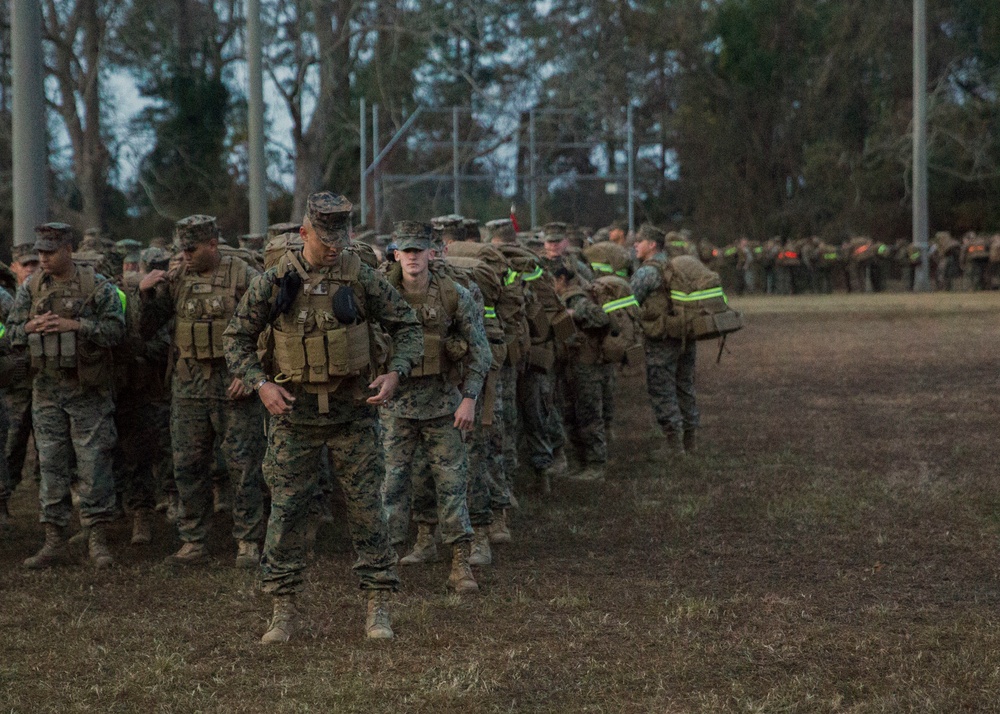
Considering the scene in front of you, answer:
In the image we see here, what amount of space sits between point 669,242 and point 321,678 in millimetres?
16584

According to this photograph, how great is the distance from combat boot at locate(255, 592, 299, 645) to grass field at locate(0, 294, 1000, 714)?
101mm

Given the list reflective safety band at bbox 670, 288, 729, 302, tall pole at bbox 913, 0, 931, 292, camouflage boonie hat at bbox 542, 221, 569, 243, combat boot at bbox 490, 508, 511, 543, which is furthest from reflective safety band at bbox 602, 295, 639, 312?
tall pole at bbox 913, 0, 931, 292

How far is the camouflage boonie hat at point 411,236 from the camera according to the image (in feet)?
26.0

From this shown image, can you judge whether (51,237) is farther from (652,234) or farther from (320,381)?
(652,234)

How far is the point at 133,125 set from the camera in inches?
1501

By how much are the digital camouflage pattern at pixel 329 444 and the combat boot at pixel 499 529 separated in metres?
2.36

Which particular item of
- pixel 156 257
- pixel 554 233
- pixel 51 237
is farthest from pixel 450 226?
pixel 51 237

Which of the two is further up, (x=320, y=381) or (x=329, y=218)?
(x=329, y=218)

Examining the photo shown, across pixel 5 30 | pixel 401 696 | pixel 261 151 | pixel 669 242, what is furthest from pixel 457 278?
pixel 5 30

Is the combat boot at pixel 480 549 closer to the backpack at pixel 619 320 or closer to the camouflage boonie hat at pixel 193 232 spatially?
the camouflage boonie hat at pixel 193 232

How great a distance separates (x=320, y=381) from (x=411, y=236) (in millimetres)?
1564

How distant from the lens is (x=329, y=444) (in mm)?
6969

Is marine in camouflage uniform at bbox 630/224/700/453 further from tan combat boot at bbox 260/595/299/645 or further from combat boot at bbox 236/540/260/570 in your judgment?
tan combat boot at bbox 260/595/299/645

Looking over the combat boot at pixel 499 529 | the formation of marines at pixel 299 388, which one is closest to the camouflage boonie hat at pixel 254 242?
the formation of marines at pixel 299 388
